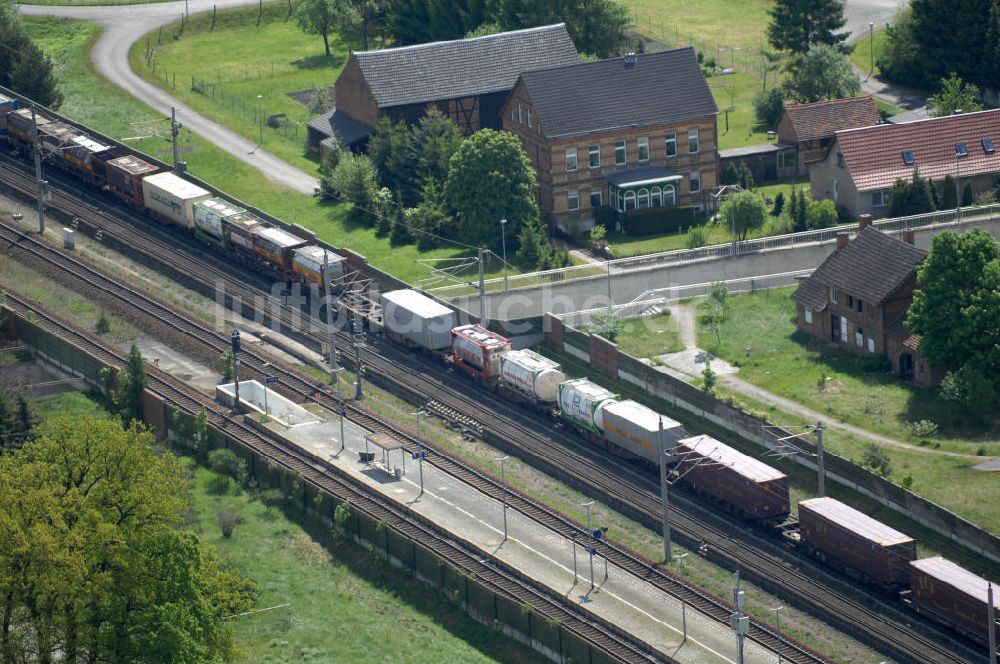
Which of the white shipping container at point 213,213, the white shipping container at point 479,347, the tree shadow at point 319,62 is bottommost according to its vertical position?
the white shipping container at point 479,347

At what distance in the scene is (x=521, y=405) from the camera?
10762cm

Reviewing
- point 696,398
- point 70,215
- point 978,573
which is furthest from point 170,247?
point 978,573

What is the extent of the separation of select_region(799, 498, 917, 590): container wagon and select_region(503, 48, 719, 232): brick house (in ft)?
154

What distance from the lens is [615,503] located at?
315 feet

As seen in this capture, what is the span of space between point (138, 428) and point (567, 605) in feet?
101

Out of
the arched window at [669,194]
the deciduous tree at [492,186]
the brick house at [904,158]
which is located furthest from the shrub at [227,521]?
the brick house at [904,158]

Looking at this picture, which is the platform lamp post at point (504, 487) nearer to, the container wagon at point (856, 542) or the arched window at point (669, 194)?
the container wagon at point (856, 542)

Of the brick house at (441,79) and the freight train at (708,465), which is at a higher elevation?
the brick house at (441,79)

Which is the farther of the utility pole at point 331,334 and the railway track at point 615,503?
the utility pole at point 331,334

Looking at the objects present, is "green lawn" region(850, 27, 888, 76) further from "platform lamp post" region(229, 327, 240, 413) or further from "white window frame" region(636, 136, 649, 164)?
"platform lamp post" region(229, 327, 240, 413)

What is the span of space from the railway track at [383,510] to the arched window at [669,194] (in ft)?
135

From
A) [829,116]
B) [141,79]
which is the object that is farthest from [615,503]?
[141,79]

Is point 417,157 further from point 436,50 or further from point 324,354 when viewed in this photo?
point 324,354

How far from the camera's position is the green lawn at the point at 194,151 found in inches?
5015
